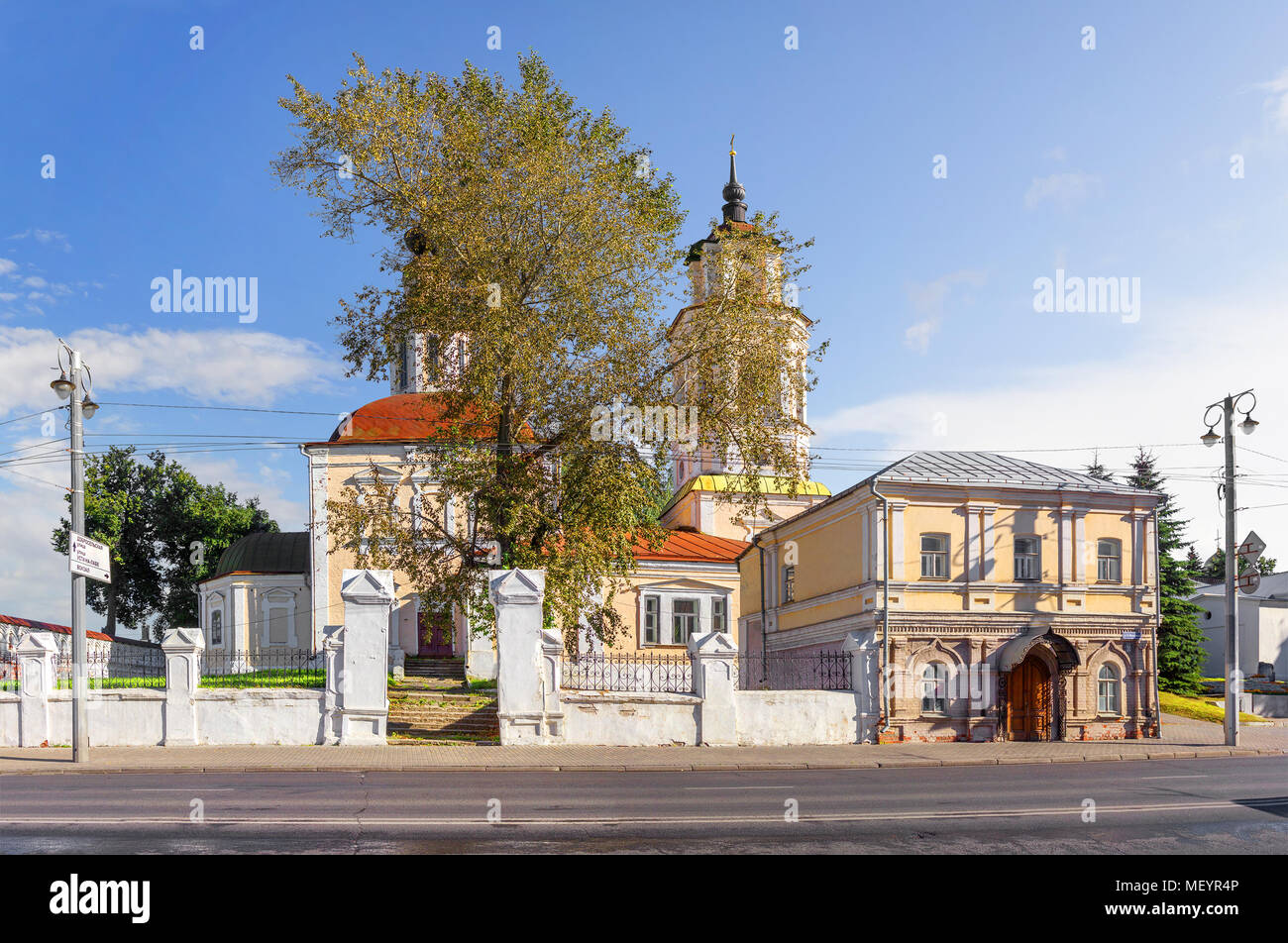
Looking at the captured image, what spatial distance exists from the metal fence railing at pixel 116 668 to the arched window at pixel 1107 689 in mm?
22615

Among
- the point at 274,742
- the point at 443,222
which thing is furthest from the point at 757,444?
the point at 274,742

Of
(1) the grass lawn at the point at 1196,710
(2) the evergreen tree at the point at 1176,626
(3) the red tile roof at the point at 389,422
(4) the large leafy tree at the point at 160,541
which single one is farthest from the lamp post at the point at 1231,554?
(4) the large leafy tree at the point at 160,541

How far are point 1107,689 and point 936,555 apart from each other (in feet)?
19.5

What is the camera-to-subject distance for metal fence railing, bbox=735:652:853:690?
2573cm

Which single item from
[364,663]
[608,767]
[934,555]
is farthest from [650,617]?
[608,767]

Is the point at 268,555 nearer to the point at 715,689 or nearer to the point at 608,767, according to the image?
the point at 715,689

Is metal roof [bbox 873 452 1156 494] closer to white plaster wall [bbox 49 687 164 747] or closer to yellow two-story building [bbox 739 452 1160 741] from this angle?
yellow two-story building [bbox 739 452 1160 741]

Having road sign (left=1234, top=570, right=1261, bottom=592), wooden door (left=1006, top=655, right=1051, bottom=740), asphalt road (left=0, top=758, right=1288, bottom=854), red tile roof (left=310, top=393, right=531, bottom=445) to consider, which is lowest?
wooden door (left=1006, top=655, right=1051, bottom=740)

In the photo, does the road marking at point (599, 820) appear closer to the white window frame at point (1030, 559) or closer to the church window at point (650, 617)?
the white window frame at point (1030, 559)

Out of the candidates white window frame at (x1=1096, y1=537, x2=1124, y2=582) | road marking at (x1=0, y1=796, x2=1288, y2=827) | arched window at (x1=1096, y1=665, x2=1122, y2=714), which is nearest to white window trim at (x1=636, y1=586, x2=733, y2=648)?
arched window at (x1=1096, y1=665, x2=1122, y2=714)

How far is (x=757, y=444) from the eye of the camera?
24.6m

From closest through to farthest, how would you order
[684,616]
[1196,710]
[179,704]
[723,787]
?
[723,787], [179,704], [1196,710], [684,616]

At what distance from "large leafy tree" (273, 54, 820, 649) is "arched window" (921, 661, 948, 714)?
607cm

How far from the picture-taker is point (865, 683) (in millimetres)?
24828
